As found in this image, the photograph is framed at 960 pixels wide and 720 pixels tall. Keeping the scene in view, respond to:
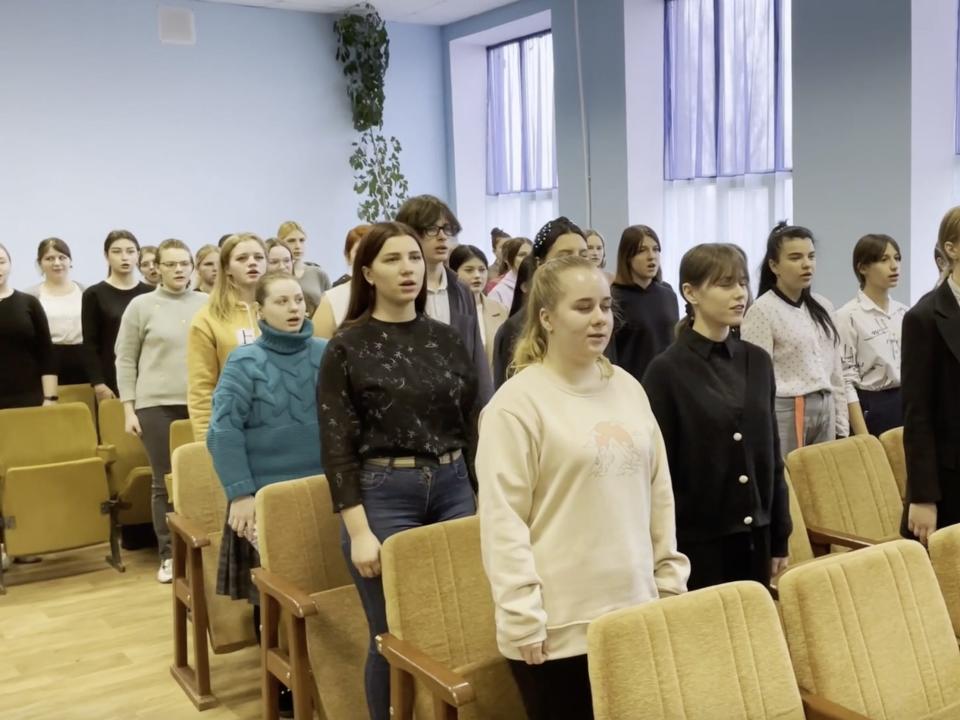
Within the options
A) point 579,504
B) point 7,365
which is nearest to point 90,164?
point 7,365

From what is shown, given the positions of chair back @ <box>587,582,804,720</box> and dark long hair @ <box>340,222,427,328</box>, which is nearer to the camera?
chair back @ <box>587,582,804,720</box>

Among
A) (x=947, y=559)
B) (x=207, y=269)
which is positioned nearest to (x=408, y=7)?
(x=207, y=269)

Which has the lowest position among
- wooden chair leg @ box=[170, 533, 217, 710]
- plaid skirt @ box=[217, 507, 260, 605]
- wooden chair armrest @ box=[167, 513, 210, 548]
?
wooden chair leg @ box=[170, 533, 217, 710]

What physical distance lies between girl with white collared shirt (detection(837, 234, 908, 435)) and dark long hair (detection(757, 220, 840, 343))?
0.43 meters

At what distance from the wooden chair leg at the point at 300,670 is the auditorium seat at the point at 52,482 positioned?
2.52 meters

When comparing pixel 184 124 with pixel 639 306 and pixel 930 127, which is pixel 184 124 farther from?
pixel 930 127

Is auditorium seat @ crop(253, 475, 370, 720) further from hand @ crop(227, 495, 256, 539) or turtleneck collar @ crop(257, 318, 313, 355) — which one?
turtleneck collar @ crop(257, 318, 313, 355)

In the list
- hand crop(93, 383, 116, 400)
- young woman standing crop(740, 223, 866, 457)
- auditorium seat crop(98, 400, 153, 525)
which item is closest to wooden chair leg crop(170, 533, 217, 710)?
auditorium seat crop(98, 400, 153, 525)

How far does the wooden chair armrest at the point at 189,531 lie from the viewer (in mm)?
3148

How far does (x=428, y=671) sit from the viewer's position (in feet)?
6.70

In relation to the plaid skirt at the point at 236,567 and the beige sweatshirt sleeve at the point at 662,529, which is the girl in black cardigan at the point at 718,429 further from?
the plaid skirt at the point at 236,567

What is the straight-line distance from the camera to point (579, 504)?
6.24 feet

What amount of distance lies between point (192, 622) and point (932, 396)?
7.62 feet

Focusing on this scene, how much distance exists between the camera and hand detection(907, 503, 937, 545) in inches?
99.6
